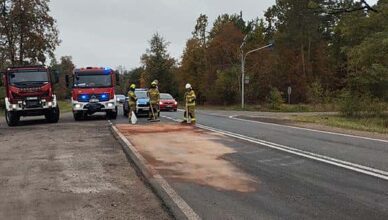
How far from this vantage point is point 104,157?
40.1ft

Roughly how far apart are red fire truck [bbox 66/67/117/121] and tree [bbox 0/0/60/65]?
2217 centimetres

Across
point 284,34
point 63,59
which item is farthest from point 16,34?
point 63,59

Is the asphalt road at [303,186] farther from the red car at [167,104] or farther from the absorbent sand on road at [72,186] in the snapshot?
the red car at [167,104]

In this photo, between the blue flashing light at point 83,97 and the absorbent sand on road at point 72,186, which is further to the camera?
the blue flashing light at point 83,97

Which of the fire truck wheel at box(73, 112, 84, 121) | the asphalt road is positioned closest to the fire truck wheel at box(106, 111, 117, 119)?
the fire truck wheel at box(73, 112, 84, 121)

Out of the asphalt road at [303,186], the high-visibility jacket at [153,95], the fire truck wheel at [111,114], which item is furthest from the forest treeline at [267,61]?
the asphalt road at [303,186]

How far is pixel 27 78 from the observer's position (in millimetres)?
25484

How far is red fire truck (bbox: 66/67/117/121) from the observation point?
2720 cm

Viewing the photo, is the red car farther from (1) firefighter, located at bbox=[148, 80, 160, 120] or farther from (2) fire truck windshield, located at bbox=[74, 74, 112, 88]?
(1) firefighter, located at bbox=[148, 80, 160, 120]

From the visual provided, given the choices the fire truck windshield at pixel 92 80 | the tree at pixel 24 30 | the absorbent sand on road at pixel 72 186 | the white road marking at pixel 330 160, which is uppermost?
the tree at pixel 24 30

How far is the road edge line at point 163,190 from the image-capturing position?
6.73 meters

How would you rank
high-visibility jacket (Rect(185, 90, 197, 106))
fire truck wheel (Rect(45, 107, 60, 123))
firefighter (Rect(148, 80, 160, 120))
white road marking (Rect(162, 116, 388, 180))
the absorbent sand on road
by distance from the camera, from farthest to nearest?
fire truck wheel (Rect(45, 107, 60, 123)), firefighter (Rect(148, 80, 160, 120)), high-visibility jacket (Rect(185, 90, 197, 106)), white road marking (Rect(162, 116, 388, 180)), the absorbent sand on road

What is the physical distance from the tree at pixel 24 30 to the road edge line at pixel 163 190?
38.1 m

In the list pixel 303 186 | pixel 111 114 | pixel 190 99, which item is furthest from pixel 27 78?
pixel 303 186
